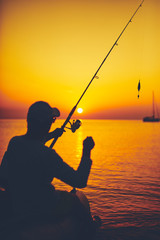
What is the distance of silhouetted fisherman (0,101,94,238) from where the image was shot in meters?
2.69

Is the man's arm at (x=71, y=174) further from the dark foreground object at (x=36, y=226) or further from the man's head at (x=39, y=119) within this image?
the dark foreground object at (x=36, y=226)

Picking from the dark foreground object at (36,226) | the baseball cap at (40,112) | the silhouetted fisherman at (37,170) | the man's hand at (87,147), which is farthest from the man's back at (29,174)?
the man's hand at (87,147)

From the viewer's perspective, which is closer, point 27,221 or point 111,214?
point 27,221

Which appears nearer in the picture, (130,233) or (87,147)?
(87,147)

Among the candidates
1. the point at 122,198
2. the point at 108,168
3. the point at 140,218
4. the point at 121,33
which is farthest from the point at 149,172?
the point at 121,33

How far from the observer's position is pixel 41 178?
280 centimetres

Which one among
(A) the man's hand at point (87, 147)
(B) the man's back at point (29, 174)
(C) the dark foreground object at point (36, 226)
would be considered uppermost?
(A) the man's hand at point (87, 147)

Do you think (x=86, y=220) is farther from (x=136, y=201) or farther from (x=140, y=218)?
(x=136, y=201)

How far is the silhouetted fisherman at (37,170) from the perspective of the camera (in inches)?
106

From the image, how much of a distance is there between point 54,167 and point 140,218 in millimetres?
5334

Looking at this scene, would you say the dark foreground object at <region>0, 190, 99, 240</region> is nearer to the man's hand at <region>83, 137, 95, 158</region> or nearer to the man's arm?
the man's arm

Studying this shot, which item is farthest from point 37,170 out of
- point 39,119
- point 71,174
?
point 39,119

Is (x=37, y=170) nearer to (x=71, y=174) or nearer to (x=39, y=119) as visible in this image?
(x=71, y=174)

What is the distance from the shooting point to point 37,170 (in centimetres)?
276
